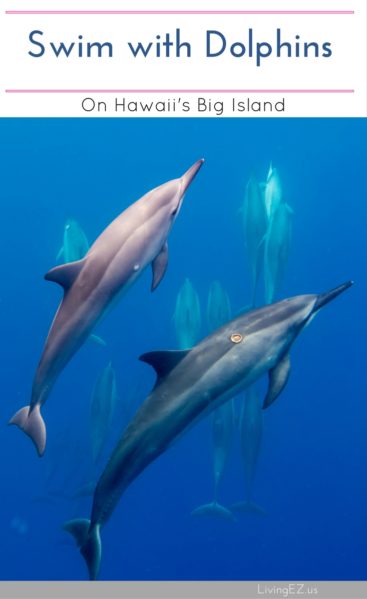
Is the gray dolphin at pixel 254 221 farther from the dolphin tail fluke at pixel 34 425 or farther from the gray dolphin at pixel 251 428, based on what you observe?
the dolphin tail fluke at pixel 34 425

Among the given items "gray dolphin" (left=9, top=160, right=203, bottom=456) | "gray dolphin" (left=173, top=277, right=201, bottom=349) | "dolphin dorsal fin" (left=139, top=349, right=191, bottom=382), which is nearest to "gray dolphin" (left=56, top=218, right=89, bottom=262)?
"gray dolphin" (left=173, top=277, right=201, bottom=349)

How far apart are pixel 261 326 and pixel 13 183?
2621cm

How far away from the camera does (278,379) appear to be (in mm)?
4031

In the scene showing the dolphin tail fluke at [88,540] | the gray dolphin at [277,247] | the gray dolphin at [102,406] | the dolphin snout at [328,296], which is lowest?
the dolphin tail fluke at [88,540]

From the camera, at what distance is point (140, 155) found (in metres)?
31.0

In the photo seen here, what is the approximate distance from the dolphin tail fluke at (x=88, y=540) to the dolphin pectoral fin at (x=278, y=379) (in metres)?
1.34

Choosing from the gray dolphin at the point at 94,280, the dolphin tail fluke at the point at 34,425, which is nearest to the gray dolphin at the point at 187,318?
the gray dolphin at the point at 94,280

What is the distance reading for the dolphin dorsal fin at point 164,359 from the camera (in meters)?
3.76

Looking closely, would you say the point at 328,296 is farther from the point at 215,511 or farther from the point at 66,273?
the point at 215,511

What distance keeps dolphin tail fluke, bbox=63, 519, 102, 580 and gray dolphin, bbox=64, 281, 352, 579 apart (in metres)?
0.23

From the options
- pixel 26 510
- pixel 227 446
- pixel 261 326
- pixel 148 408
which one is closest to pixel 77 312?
pixel 148 408
